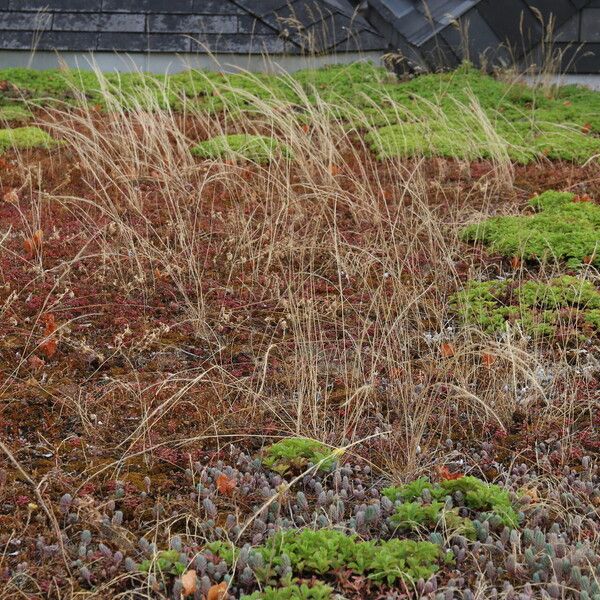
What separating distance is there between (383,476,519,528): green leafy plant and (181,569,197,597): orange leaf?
0.71 m

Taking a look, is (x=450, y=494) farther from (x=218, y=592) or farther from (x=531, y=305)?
(x=531, y=305)

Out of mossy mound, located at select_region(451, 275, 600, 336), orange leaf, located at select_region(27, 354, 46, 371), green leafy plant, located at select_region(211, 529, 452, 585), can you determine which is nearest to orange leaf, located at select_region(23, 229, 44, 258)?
orange leaf, located at select_region(27, 354, 46, 371)

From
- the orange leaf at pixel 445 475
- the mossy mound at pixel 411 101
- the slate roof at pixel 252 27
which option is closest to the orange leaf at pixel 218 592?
the orange leaf at pixel 445 475

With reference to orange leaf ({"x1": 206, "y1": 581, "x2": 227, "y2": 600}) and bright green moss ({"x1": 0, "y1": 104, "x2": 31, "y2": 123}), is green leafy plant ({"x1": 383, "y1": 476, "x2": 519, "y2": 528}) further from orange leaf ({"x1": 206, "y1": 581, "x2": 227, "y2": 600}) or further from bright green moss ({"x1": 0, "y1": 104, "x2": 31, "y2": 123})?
bright green moss ({"x1": 0, "y1": 104, "x2": 31, "y2": 123})

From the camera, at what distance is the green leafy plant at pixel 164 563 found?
112 inches

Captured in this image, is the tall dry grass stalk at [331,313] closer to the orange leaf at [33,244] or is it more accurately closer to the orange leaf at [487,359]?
the orange leaf at [487,359]

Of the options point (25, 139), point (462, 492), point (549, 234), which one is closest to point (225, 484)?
point (462, 492)

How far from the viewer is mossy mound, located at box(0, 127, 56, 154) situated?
7.95 meters

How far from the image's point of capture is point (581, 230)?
5.73 metres

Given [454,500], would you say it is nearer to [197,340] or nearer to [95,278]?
[197,340]

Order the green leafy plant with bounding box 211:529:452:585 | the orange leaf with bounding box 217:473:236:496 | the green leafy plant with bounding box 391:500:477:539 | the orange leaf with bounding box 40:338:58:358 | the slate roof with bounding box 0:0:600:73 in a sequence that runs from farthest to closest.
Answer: the slate roof with bounding box 0:0:600:73, the orange leaf with bounding box 40:338:58:358, the orange leaf with bounding box 217:473:236:496, the green leafy plant with bounding box 391:500:477:539, the green leafy plant with bounding box 211:529:452:585

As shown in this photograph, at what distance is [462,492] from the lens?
330cm

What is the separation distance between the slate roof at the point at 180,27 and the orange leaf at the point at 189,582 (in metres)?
9.88

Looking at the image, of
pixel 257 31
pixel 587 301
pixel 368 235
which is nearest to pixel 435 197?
pixel 368 235
